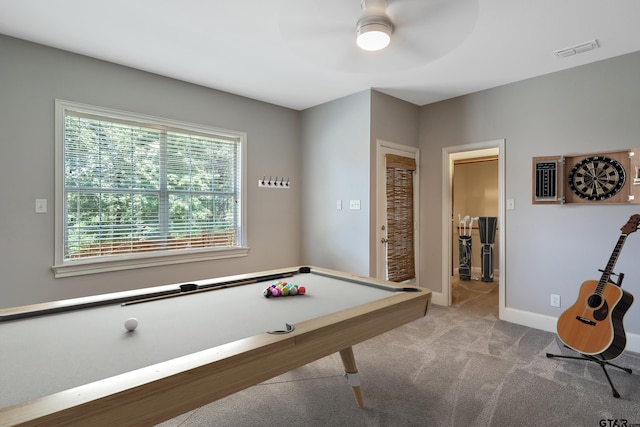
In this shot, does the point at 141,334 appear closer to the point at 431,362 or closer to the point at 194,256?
the point at 431,362

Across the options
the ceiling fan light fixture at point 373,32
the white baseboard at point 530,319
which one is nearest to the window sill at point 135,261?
the ceiling fan light fixture at point 373,32

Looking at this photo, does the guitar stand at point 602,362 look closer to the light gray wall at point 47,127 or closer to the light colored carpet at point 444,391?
the light colored carpet at point 444,391

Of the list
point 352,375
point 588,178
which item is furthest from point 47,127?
point 588,178

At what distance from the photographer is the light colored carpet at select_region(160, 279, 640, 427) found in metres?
1.92

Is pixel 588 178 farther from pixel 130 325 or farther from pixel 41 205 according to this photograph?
pixel 41 205

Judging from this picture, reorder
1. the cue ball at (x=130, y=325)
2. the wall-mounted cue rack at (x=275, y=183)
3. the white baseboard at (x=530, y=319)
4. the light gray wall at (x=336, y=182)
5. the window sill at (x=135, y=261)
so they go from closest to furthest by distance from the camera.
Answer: the cue ball at (x=130, y=325) → the window sill at (x=135, y=261) → the white baseboard at (x=530, y=319) → the light gray wall at (x=336, y=182) → the wall-mounted cue rack at (x=275, y=183)

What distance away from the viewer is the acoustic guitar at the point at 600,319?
2.28m

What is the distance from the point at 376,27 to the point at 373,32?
0.11ft

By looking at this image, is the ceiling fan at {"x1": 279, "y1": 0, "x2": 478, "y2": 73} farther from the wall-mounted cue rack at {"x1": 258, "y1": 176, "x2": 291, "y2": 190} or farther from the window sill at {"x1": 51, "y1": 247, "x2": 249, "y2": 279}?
the window sill at {"x1": 51, "y1": 247, "x2": 249, "y2": 279}

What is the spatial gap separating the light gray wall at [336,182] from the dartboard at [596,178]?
194cm

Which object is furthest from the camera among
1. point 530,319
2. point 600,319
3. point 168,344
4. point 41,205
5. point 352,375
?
point 530,319

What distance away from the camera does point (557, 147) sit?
128 inches

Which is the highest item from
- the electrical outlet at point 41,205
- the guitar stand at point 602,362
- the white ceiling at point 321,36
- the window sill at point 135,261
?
the white ceiling at point 321,36

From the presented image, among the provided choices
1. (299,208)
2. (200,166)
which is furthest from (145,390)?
(299,208)
